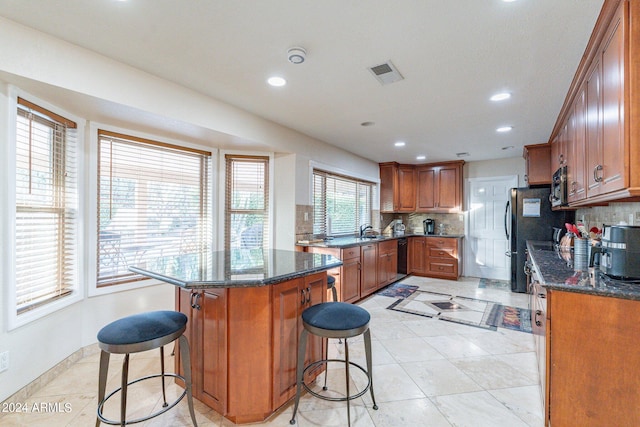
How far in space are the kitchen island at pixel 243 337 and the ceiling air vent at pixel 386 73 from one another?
5.17 ft

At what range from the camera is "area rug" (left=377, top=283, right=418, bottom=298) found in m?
4.59

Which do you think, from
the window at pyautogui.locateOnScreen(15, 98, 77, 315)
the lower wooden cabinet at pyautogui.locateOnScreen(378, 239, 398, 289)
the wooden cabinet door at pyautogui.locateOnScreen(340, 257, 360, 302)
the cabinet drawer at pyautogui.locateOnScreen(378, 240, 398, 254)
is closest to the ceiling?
the window at pyautogui.locateOnScreen(15, 98, 77, 315)

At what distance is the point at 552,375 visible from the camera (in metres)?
1.56

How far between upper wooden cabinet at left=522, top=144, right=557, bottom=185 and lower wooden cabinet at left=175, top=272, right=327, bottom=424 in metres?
4.45

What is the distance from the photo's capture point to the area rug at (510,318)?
131 inches

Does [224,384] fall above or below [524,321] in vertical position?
above

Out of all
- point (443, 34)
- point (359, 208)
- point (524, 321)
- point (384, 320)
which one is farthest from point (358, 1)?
point (359, 208)

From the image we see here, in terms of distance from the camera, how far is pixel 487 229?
5.78 metres

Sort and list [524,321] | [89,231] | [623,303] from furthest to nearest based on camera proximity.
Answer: [524,321]
[89,231]
[623,303]

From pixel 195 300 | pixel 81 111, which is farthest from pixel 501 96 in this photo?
pixel 81 111

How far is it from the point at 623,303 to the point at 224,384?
85.8 inches

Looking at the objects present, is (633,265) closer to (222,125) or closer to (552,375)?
(552,375)

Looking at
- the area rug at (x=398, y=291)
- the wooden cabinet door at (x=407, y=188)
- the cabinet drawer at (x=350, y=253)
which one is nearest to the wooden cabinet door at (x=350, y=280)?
the cabinet drawer at (x=350, y=253)

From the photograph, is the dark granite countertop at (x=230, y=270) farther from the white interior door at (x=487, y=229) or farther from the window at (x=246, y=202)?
the white interior door at (x=487, y=229)
